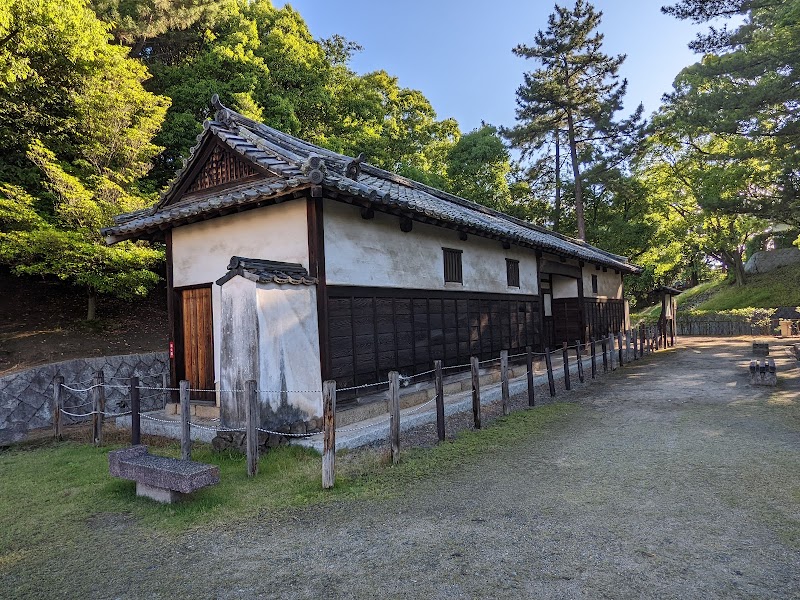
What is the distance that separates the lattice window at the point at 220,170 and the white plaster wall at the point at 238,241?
0.95 m

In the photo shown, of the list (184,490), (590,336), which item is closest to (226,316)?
(184,490)

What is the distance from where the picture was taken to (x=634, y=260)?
32062 mm

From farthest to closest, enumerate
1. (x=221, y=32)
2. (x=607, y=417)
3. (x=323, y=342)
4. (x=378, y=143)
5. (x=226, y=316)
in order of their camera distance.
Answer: (x=378, y=143) → (x=221, y=32) → (x=607, y=417) → (x=323, y=342) → (x=226, y=316)

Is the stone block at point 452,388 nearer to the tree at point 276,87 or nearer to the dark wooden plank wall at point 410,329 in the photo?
the dark wooden plank wall at point 410,329

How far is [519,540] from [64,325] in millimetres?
16958

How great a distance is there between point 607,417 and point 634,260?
86.5 ft

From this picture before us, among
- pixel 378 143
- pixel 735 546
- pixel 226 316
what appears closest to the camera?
pixel 735 546

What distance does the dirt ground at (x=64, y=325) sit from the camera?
1376cm

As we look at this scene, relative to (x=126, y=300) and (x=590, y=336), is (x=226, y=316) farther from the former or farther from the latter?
(x=590, y=336)

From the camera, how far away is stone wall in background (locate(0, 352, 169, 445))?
10.5 m

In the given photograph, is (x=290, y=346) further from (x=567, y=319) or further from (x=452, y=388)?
(x=567, y=319)

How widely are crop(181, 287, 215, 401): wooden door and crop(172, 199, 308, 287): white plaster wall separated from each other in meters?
0.36

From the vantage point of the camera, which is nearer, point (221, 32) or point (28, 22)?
point (28, 22)

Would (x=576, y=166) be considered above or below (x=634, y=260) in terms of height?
above
